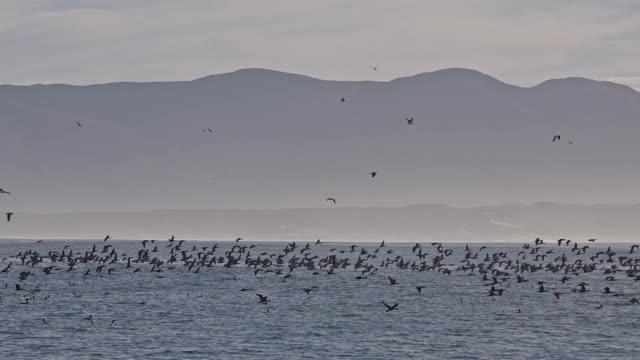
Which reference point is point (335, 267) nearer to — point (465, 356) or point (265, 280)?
point (265, 280)

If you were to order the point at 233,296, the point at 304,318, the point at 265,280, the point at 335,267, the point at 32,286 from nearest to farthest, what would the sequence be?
the point at 304,318 → the point at 233,296 → the point at 32,286 → the point at 265,280 → the point at 335,267

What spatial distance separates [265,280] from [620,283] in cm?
3275

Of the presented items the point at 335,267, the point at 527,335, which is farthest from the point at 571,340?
the point at 335,267

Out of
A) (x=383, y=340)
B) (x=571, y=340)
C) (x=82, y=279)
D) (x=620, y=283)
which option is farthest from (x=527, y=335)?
(x=82, y=279)

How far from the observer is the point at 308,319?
89.7m

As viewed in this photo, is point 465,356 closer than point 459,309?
Yes

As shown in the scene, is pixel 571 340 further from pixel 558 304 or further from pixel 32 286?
pixel 32 286

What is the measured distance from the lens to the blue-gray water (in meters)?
73.1

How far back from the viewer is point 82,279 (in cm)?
12850

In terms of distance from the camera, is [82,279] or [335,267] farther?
[335,267]

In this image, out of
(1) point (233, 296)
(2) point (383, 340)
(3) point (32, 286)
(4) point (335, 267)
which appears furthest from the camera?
(4) point (335, 267)

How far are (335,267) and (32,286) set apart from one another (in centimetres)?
4043

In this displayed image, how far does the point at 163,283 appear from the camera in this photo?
12144 centimetres

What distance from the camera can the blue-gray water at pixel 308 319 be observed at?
73.1m
